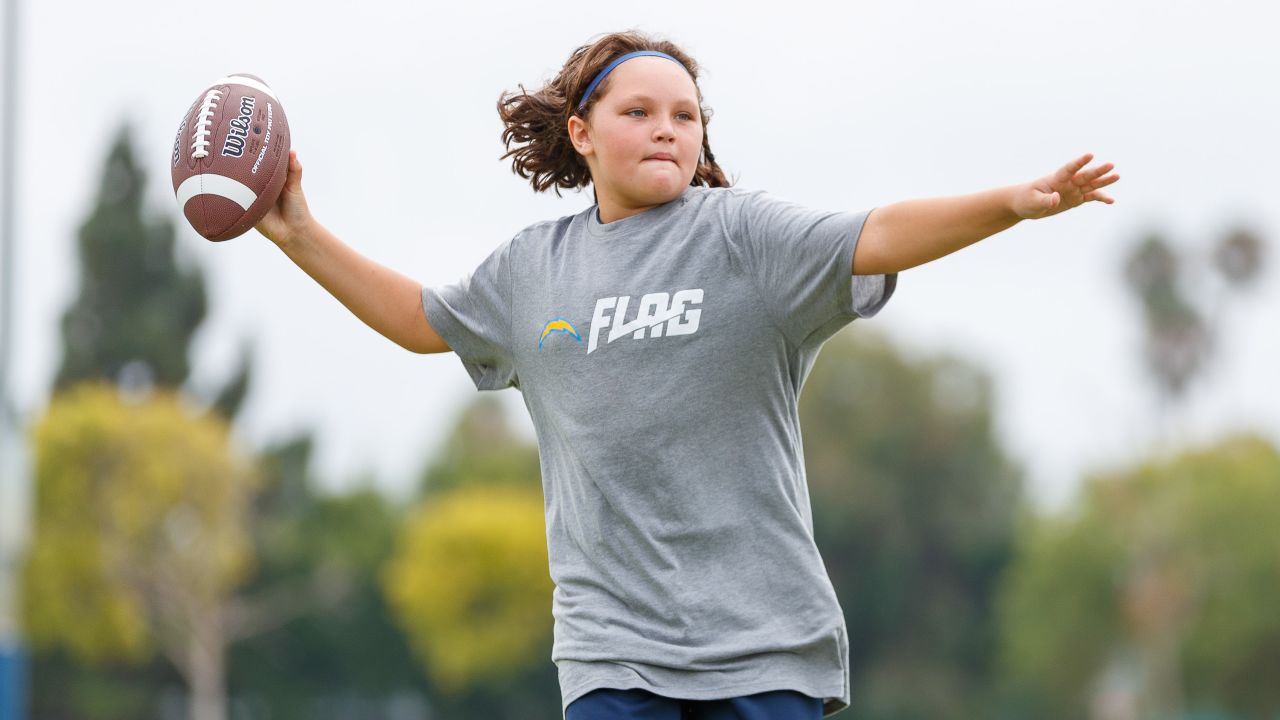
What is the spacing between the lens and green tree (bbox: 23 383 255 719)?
38438mm

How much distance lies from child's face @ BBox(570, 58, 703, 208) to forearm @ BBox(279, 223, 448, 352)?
61 centimetres

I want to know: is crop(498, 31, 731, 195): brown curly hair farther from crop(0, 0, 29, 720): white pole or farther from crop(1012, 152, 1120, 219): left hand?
crop(0, 0, 29, 720): white pole

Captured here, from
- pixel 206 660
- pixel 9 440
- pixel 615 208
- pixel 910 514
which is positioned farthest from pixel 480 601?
pixel 615 208

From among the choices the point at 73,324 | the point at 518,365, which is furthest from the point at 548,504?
the point at 73,324

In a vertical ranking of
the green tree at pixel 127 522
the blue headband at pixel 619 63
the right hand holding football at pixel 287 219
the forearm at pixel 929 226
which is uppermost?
the blue headband at pixel 619 63

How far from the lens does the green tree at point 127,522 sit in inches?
1513

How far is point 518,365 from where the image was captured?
3.84 metres

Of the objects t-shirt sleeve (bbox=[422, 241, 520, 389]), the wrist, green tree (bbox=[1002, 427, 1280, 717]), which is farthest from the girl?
green tree (bbox=[1002, 427, 1280, 717])

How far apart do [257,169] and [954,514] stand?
42656 mm

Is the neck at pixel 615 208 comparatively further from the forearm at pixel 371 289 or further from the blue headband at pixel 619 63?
the forearm at pixel 371 289

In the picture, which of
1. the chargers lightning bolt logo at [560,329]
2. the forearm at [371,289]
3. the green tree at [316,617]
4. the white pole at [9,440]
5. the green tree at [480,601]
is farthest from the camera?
the green tree at [316,617]

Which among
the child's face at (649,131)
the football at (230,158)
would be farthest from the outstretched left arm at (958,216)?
the football at (230,158)

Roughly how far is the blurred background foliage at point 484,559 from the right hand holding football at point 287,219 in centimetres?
3467

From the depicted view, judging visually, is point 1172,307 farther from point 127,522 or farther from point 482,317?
point 482,317
